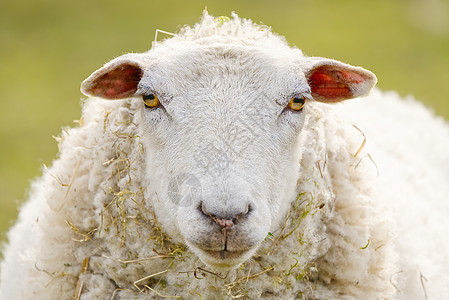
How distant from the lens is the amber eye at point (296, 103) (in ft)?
11.2

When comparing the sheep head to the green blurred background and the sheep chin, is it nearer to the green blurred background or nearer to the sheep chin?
the sheep chin

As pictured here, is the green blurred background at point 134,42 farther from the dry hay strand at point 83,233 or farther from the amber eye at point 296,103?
the amber eye at point 296,103

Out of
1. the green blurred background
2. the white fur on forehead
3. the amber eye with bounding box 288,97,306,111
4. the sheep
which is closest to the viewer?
the sheep

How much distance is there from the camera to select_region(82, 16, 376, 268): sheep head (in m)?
2.96

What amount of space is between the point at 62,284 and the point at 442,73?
12.1 meters

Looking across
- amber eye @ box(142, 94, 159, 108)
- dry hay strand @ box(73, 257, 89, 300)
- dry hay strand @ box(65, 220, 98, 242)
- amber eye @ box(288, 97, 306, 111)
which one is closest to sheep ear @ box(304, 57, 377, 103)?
amber eye @ box(288, 97, 306, 111)

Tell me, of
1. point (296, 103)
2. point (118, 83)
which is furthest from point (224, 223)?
point (118, 83)

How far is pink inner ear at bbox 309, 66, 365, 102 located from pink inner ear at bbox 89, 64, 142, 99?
94cm

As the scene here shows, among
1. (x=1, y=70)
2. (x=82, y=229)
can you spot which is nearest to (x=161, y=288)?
(x=82, y=229)

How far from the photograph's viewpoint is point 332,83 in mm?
3666

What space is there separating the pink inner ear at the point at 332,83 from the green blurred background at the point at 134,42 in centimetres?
723

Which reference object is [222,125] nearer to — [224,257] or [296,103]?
[296,103]

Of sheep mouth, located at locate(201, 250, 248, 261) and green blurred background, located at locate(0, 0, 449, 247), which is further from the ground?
sheep mouth, located at locate(201, 250, 248, 261)

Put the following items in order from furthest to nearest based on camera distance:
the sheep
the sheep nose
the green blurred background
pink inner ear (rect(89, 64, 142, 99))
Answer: the green blurred background
pink inner ear (rect(89, 64, 142, 99))
the sheep
the sheep nose
